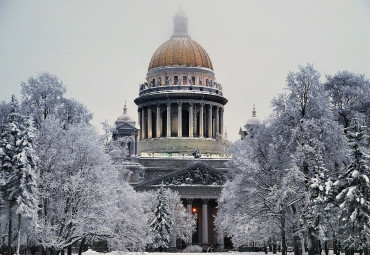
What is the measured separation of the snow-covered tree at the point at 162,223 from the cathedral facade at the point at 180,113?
2448cm

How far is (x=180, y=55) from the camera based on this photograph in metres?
142

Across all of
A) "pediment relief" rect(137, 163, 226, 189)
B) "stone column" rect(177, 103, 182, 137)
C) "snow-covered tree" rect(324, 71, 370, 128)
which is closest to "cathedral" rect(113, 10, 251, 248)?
"stone column" rect(177, 103, 182, 137)

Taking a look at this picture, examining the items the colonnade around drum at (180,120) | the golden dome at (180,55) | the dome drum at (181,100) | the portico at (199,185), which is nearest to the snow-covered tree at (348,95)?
the portico at (199,185)

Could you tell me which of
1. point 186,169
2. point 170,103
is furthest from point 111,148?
point 170,103

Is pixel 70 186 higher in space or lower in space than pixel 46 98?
lower

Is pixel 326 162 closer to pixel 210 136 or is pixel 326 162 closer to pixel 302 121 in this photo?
pixel 302 121

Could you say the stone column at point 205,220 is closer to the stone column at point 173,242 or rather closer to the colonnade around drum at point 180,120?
the stone column at point 173,242

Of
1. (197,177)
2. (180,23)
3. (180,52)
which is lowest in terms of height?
(197,177)

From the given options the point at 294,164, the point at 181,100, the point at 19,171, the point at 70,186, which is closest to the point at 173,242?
the point at 181,100

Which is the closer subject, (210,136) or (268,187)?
(268,187)

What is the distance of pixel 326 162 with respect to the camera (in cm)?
5522

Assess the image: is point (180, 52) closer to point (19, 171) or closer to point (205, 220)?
point (205, 220)

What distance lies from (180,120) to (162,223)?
42.9 meters

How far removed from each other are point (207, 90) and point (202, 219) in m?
31.9
